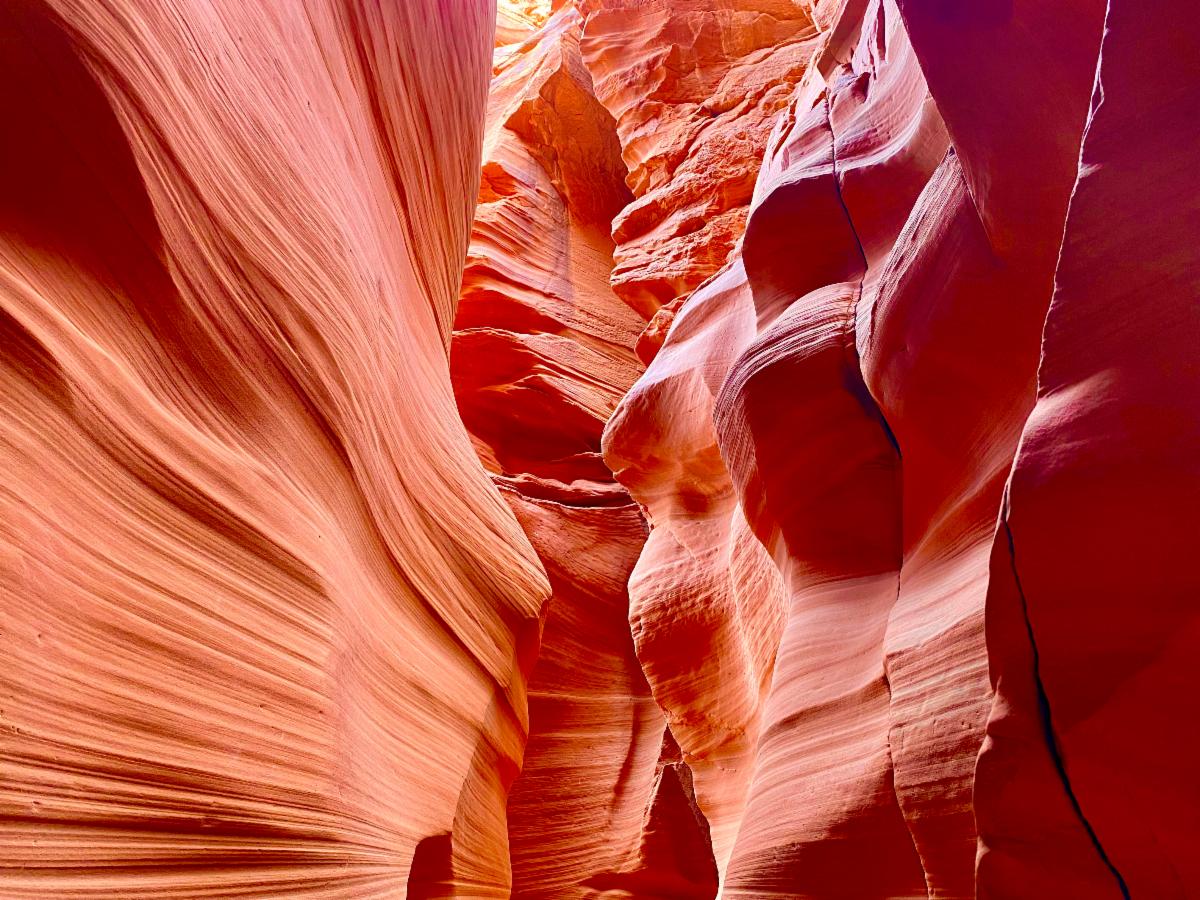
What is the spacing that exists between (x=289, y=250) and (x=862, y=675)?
164 centimetres

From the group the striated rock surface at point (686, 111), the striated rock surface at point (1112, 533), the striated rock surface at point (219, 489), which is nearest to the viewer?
the striated rock surface at point (1112, 533)

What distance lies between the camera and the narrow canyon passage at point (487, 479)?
3.64ft

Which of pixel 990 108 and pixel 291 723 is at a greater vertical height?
pixel 990 108

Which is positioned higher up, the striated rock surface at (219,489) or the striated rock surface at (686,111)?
the striated rock surface at (686,111)

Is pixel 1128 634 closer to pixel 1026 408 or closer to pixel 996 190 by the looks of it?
pixel 1026 408

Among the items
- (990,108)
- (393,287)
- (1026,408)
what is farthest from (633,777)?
(990,108)

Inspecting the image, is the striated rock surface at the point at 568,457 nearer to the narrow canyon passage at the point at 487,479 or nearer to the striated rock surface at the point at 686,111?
the striated rock surface at the point at 686,111

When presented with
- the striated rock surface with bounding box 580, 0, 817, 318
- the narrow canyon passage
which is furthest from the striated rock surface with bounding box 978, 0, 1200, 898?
the striated rock surface with bounding box 580, 0, 817, 318

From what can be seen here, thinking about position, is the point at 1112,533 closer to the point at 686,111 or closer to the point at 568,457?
the point at 568,457

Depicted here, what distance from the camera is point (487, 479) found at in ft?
9.36

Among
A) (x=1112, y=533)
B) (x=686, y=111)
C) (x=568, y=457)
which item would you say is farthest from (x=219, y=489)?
(x=686, y=111)

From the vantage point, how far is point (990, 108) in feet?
5.49

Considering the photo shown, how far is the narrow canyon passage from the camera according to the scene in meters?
1.11

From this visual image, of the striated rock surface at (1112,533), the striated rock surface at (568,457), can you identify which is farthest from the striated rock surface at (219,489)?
the striated rock surface at (568,457)
